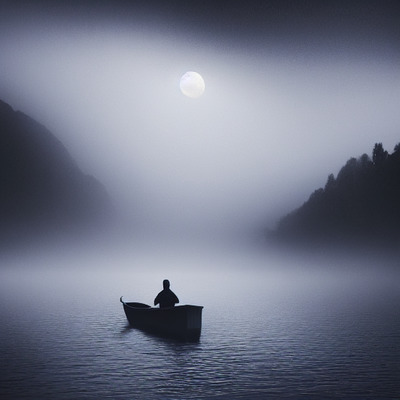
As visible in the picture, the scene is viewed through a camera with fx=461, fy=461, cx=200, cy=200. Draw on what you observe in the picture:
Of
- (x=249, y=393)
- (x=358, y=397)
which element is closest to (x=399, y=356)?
(x=358, y=397)

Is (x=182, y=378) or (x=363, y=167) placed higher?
(x=363, y=167)

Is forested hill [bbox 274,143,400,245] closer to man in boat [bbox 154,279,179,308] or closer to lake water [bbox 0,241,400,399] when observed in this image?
lake water [bbox 0,241,400,399]

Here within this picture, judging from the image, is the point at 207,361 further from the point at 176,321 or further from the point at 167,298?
the point at 167,298

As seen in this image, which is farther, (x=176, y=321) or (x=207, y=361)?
(x=176, y=321)

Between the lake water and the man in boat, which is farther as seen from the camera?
the man in boat

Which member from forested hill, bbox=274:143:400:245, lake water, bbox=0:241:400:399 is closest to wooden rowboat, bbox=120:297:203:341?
lake water, bbox=0:241:400:399

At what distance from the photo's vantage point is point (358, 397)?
60.3 ft

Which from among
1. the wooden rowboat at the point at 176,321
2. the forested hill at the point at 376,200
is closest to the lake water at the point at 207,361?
the wooden rowboat at the point at 176,321

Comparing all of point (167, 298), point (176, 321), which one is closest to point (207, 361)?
point (176, 321)

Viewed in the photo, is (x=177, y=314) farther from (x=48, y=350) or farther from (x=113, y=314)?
(x=113, y=314)

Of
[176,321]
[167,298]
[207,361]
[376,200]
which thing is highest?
[376,200]

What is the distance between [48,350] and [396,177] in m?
159

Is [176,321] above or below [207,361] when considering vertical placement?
above

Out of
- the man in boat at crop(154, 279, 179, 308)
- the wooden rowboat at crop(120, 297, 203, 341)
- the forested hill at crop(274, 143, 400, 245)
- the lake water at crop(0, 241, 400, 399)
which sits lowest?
the lake water at crop(0, 241, 400, 399)
